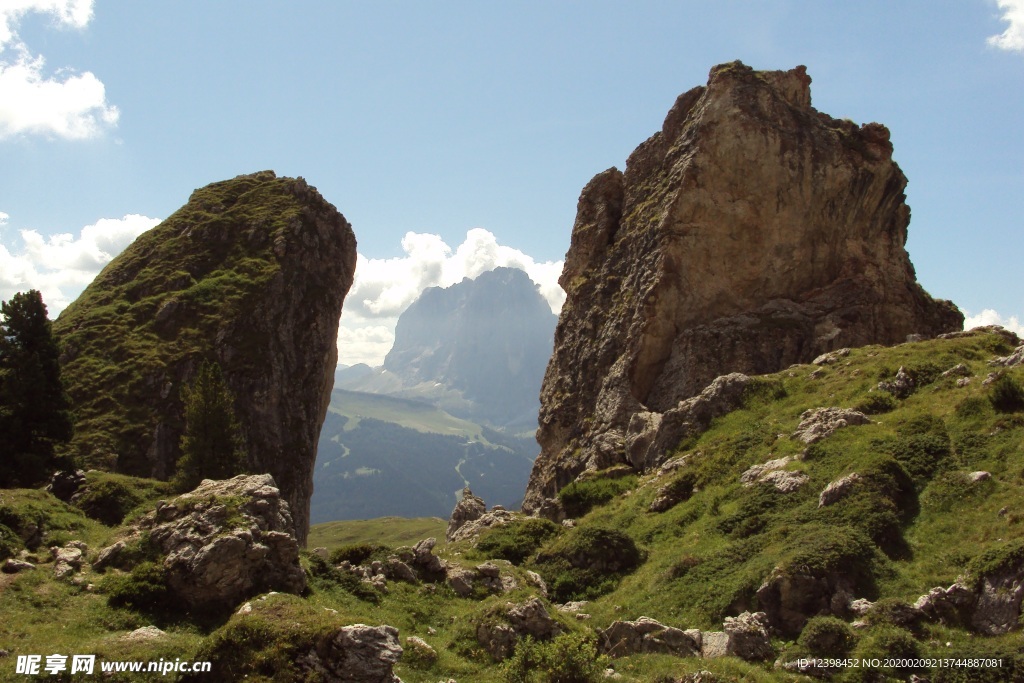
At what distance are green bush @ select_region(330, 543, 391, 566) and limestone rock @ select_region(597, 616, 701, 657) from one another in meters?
11.2

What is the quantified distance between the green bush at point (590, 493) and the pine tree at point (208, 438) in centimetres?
2279

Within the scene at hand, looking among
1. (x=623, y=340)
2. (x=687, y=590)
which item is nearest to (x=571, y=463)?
(x=623, y=340)

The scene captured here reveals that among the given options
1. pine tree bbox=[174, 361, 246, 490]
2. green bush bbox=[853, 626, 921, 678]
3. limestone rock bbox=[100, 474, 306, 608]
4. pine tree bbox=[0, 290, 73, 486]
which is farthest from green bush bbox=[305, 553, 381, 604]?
pine tree bbox=[0, 290, 73, 486]

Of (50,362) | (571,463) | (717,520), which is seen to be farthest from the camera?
(571,463)

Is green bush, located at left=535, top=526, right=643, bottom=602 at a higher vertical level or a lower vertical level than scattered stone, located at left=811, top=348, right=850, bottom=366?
lower

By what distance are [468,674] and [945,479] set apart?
20.6 metres

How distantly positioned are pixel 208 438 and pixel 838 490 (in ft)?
125

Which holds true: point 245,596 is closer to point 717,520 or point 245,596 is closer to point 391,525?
point 717,520

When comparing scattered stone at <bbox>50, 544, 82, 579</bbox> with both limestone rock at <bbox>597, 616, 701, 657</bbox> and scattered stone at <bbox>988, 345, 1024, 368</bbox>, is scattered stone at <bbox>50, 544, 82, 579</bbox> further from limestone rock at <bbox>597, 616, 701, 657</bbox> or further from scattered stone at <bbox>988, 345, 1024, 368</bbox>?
scattered stone at <bbox>988, 345, 1024, 368</bbox>

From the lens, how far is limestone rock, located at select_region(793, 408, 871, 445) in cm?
3438

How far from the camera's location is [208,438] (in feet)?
148

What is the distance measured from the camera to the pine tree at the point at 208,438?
44000 millimetres

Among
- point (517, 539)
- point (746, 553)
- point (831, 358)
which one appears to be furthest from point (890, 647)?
point (831, 358)

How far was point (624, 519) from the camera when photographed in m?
38.3
